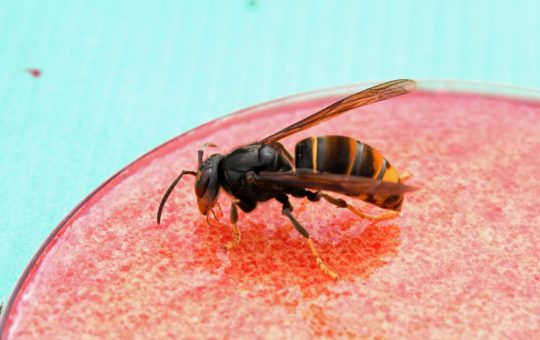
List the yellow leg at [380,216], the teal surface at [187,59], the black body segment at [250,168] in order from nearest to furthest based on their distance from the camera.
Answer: the black body segment at [250,168], the yellow leg at [380,216], the teal surface at [187,59]

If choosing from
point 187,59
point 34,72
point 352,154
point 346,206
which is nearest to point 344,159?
point 352,154

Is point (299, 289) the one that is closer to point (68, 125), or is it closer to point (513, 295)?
point (513, 295)

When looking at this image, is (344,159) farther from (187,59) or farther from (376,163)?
(187,59)

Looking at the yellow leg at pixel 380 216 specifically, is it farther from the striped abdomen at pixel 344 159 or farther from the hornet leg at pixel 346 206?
the striped abdomen at pixel 344 159

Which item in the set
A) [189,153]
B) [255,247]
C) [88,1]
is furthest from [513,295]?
[88,1]

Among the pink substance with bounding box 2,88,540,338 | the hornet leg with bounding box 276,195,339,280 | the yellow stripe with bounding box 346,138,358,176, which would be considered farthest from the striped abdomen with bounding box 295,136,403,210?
the pink substance with bounding box 2,88,540,338

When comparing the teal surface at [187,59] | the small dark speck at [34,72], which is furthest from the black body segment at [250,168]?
the small dark speck at [34,72]
